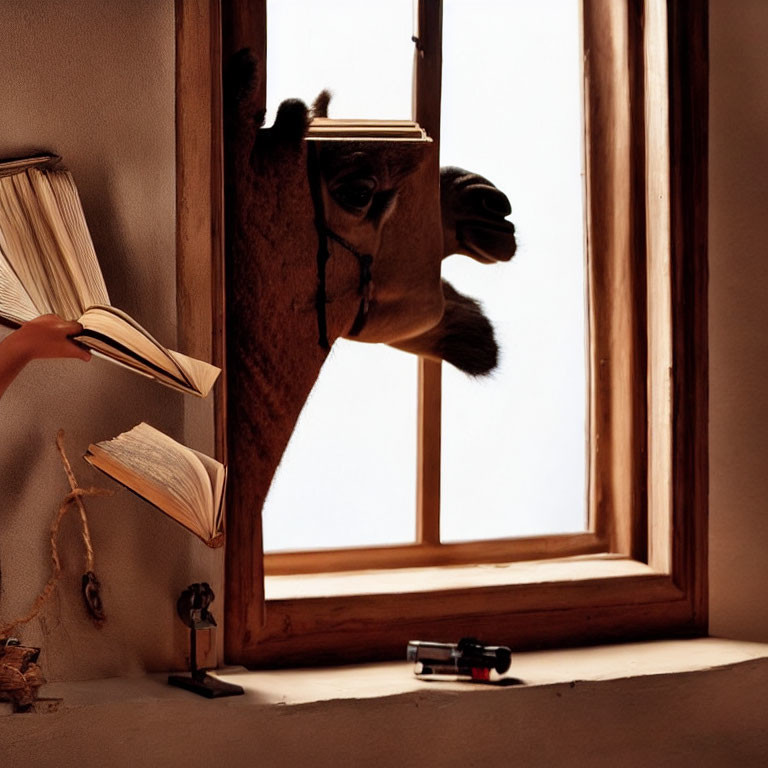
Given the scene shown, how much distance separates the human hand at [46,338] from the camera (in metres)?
1.28

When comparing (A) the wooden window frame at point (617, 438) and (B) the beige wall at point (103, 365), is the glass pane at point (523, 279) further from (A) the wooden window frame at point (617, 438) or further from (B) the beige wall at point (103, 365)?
(B) the beige wall at point (103, 365)

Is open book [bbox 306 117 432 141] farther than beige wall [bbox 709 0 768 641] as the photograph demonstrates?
No

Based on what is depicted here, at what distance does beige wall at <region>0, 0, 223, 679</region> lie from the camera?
1494mm

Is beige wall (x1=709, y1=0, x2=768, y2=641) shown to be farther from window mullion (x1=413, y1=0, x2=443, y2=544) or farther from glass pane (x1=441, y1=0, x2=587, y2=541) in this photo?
window mullion (x1=413, y1=0, x2=443, y2=544)

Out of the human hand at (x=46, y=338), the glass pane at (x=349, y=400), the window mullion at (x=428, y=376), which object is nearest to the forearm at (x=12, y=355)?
the human hand at (x=46, y=338)

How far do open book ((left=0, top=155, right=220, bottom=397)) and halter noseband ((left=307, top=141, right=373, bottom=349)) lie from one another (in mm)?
343

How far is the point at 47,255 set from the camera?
1424mm

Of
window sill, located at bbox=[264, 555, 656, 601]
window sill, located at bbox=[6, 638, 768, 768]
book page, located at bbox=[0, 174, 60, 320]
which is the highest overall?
book page, located at bbox=[0, 174, 60, 320]

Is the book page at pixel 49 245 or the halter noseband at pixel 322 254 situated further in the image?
the halter noseband at pixel 322 254

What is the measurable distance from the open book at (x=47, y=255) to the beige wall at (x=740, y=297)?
95 cm

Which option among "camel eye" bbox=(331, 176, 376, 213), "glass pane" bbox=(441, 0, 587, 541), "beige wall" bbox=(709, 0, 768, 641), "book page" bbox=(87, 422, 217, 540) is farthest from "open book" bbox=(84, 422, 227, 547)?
"beige wall" bbox=(709, 0, 768, 641)

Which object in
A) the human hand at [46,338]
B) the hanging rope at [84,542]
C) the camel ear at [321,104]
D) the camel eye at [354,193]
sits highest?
the camel ear at [321,104]

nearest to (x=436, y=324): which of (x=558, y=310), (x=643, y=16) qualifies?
(x=558, y=310)

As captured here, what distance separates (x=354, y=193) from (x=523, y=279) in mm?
389
